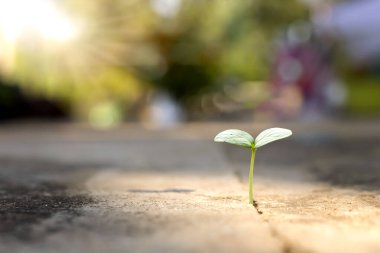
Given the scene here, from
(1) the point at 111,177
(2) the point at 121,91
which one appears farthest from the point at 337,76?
(1) the point at 111,177

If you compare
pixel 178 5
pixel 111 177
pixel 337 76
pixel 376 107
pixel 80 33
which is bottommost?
pixel 111 177

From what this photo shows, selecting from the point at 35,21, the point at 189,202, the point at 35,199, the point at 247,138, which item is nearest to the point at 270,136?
the point at 247,138

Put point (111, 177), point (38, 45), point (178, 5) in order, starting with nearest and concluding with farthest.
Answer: point (111, 177) → point (38, 45) → point (178, 5)

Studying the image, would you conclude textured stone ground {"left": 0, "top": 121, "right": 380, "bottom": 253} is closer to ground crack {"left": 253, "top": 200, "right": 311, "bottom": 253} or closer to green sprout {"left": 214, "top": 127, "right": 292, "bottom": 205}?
ground crack {"left": 253, "top": 200, "right": 311, "bottom": 253}

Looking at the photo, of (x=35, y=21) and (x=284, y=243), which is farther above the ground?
(x=35, y=21)

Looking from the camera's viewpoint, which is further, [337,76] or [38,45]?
[38,45]

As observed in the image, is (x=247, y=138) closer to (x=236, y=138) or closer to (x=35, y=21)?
(x=236, y=138)

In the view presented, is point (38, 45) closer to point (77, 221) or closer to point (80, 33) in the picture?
point (80, 33)

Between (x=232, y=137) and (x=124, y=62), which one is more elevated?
(x=124, y=62)
